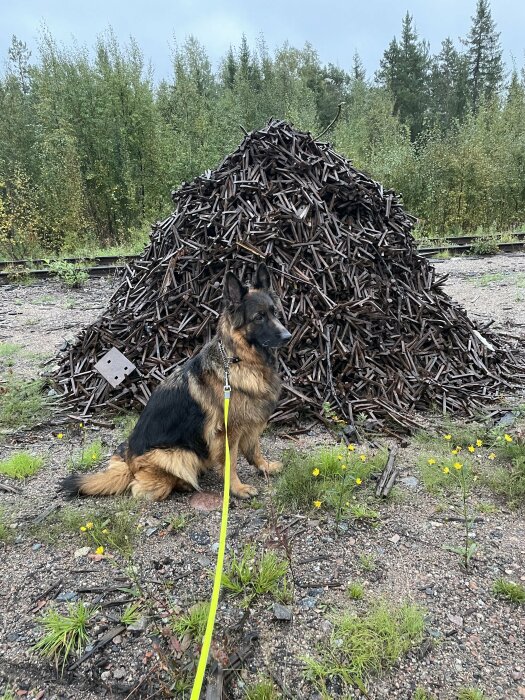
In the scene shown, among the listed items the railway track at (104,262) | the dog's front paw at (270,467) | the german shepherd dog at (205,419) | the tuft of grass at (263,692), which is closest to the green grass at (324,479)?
the dog's front paw at (270,467)

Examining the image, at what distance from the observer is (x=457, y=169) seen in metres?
17.3

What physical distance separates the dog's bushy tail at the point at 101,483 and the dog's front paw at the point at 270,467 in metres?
1.01

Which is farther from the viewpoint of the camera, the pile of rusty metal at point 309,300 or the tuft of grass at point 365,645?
the pile of rusty metal at point 309,300

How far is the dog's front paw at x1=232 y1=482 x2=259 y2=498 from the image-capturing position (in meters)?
3.25

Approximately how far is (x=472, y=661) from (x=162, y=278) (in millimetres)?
4445

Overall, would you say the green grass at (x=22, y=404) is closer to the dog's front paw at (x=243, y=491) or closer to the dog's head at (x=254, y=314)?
the dog's front paw at (x=243, y=491)

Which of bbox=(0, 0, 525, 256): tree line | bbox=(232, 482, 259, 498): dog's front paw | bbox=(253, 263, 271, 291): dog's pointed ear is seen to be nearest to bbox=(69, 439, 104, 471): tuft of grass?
bbox=(232, 482, 259, 498): dog's front paw

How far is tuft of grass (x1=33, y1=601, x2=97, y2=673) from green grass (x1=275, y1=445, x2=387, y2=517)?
1438 millimetres

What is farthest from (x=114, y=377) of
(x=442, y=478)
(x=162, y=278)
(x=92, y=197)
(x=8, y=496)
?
(x=92, y=197)

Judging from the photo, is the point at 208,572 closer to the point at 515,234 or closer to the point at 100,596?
the point at 100,596

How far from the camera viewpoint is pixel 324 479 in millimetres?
3256

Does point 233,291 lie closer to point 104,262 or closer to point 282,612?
point 282,612

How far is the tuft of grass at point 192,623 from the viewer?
6.87 feet

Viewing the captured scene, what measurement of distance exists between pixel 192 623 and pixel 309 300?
Result: 3236 mm
